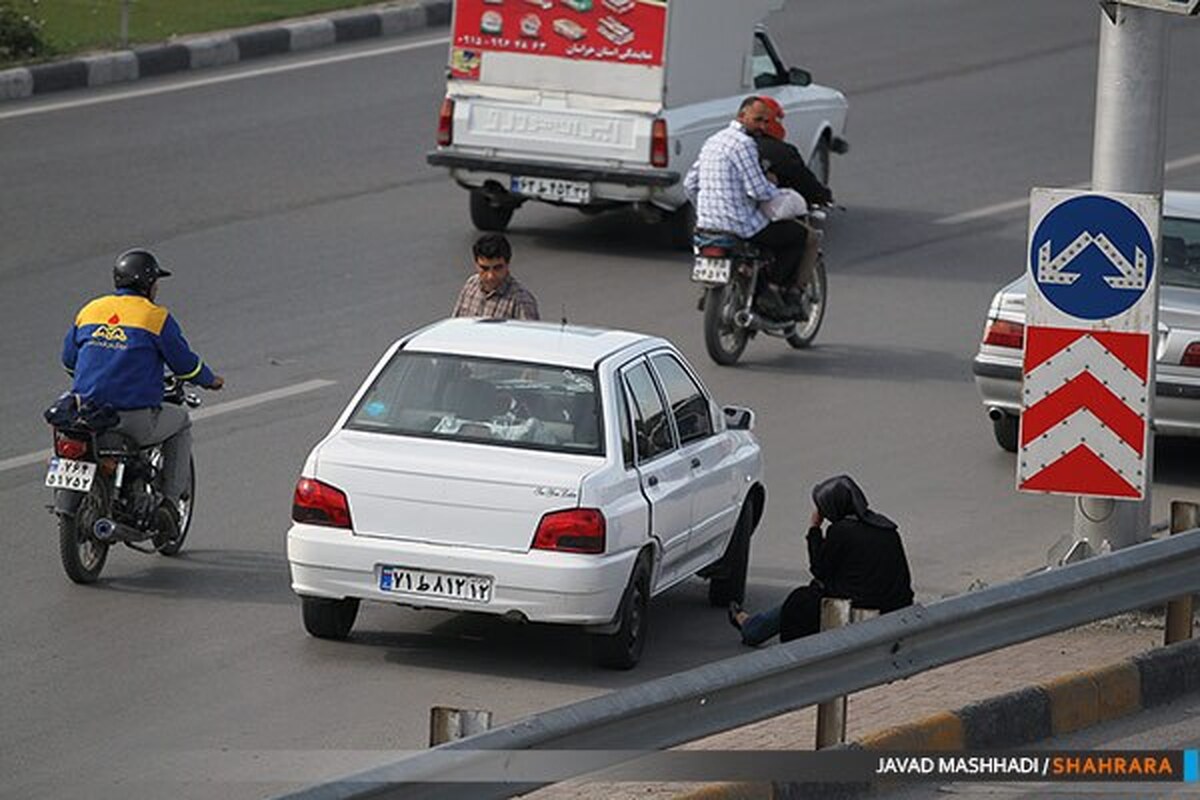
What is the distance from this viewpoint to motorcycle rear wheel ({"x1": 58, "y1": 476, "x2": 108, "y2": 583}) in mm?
13078

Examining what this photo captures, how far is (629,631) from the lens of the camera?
39.8ft

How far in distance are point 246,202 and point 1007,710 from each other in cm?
1367

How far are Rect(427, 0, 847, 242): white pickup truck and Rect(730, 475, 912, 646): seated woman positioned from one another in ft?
31.8

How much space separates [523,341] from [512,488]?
119 cm

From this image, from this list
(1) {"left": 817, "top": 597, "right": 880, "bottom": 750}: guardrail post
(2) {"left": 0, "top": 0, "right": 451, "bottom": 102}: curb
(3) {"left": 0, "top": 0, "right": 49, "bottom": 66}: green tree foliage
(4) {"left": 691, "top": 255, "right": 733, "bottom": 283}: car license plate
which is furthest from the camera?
(3) {"left": 0, "top": 0, "right": 49, "bottom": 66}: green tree foliage

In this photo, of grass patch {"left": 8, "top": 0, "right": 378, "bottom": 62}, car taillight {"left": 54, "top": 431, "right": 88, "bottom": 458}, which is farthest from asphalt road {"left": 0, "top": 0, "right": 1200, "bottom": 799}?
grass patch {"left": 8, "top": 0, "right": 378, "bottom": 62}

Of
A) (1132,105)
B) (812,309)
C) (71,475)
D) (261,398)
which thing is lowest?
(261,398)

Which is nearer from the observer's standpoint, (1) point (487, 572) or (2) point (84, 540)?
(1) point (487, 572)

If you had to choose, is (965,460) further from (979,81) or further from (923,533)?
(979,81)

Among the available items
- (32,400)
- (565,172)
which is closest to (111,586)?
(32,400)

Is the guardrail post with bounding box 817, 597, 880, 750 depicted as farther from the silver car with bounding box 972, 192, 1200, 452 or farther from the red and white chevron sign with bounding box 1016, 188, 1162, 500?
the silver car with bounding box 972, 192, 1200, 452

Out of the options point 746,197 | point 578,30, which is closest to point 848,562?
point 746,197

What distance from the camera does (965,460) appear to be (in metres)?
16.8

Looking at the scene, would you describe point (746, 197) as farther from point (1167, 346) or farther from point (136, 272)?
point (136, 272)
